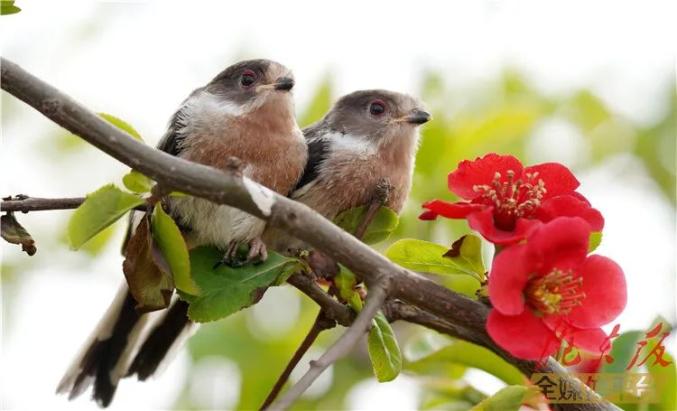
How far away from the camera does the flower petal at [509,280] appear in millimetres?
2908

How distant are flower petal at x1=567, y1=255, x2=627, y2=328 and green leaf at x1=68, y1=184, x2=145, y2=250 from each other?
4.40 feet

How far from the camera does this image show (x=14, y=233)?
3.30 m

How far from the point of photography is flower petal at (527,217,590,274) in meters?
2.95

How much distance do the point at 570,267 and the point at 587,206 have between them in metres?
0.21

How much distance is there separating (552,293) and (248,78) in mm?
2462

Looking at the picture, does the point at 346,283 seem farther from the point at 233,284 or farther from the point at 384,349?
the point at 233,284

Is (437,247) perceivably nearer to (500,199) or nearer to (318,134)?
(500,199)

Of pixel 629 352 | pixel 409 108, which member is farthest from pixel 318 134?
pixel 629 352

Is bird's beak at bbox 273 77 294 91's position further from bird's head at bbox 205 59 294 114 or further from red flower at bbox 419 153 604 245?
red flower at bbox 419 153 604 245

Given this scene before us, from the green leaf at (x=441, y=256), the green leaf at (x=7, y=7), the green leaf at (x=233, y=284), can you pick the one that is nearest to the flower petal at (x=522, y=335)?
the green leaf at (x=441, y=256)

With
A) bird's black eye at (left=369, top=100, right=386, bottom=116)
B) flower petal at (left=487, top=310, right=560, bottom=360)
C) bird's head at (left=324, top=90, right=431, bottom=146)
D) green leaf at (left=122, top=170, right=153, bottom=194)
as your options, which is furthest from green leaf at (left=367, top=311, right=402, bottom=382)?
bird's black eye at (left=369, top=100, right=386, bottom=116)

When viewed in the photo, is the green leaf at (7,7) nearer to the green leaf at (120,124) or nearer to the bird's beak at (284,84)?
the green leaf at (120,124)

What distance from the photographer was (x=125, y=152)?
8.80ft

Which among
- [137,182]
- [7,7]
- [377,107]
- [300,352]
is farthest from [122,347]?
[7,7]
